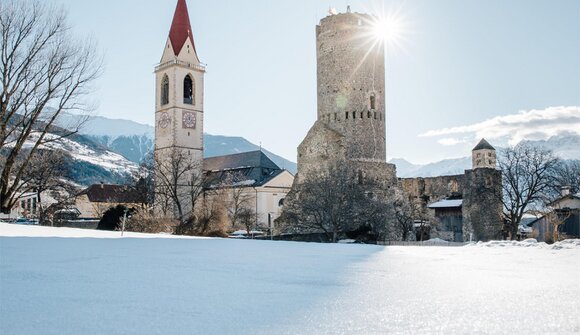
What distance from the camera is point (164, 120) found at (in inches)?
2466

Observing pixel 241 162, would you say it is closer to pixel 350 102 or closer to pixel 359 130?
pixel 350 102

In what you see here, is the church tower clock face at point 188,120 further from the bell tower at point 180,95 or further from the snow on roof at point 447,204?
the snow on roof at point 447,204

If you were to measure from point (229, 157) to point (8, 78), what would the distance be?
5413 centimetres

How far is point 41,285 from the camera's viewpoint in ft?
17.9

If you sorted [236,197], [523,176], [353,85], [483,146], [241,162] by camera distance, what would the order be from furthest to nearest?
[241,162]
[236,197]
[523,176]
[483,146]
[353,85]

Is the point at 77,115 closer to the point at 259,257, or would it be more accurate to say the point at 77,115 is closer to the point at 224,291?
the point at 259,257

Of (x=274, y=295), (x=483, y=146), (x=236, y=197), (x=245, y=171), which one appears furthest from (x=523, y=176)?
(x=245, y=171)

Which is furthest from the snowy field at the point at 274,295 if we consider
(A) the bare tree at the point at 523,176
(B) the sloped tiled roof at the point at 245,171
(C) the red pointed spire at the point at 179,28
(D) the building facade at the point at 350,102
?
(C) the red pointed spire at the point at 179,28

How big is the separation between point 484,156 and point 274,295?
108 ft

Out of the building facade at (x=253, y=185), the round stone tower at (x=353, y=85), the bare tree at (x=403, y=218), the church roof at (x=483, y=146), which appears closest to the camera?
the bare tree at (x=403, y=218)

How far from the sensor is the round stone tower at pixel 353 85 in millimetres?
35375

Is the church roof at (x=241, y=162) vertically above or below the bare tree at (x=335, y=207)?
above

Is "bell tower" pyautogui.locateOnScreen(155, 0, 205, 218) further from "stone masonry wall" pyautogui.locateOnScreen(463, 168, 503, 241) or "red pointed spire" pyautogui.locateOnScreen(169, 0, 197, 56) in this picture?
"stone masonry wall" pyautogui.locateOnScreen(463, 168, 503, 241)

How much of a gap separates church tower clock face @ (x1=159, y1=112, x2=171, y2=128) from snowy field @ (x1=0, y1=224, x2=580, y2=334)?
5433cm
